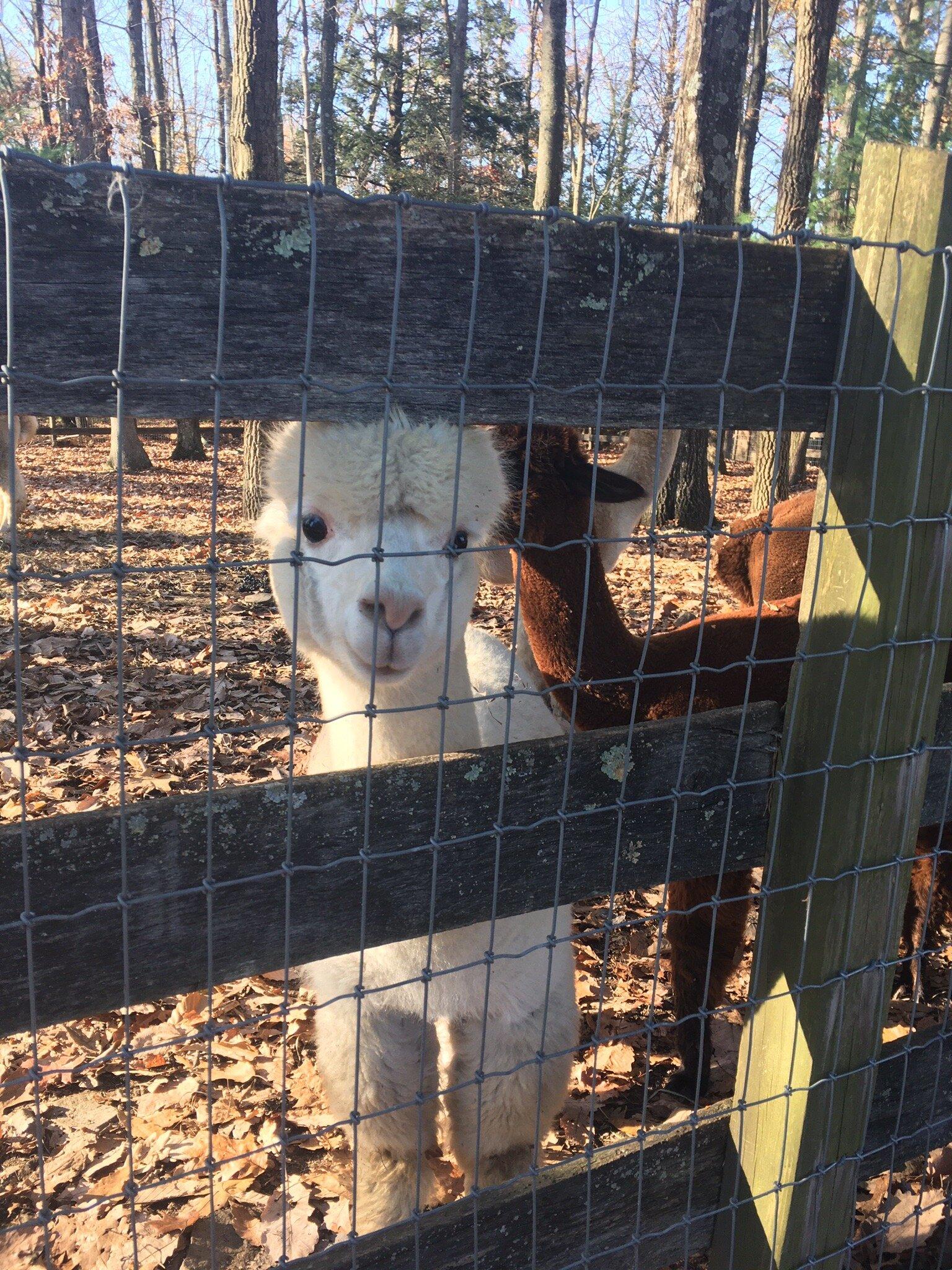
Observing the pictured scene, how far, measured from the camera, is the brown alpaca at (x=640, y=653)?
322 centimetres

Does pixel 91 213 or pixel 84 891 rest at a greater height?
pixel 91 213

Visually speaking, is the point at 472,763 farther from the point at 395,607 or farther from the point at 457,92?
the point at 457,92

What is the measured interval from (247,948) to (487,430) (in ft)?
4.30

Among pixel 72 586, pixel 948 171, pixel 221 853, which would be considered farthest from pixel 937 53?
pixel 221 853

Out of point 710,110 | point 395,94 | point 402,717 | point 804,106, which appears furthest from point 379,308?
point 395,94

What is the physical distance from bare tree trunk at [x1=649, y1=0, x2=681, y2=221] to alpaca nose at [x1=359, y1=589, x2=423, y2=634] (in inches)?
995

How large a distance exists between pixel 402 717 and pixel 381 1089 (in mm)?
1225

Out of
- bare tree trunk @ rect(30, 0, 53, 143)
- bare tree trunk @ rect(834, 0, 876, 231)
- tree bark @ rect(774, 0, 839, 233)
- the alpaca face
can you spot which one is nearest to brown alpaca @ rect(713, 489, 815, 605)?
the alpaca face

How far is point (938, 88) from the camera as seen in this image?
21750 mm

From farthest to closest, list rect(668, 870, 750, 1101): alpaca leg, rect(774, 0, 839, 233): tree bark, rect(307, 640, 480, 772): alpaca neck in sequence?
rect(774, 0, 839, 233): tree bark < rect(668, 870, 750, 1101): alpaca leg < rect(307, 640, 480, 772): alpaca neck

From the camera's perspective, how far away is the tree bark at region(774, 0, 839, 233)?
1231 cm

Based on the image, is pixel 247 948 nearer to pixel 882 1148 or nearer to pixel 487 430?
pixel 487 430

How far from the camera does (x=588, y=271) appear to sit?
160 cm

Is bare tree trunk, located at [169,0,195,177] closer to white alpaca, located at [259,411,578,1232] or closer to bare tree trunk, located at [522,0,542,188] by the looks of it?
bare tree trunk, located at [522,0,542,188]
